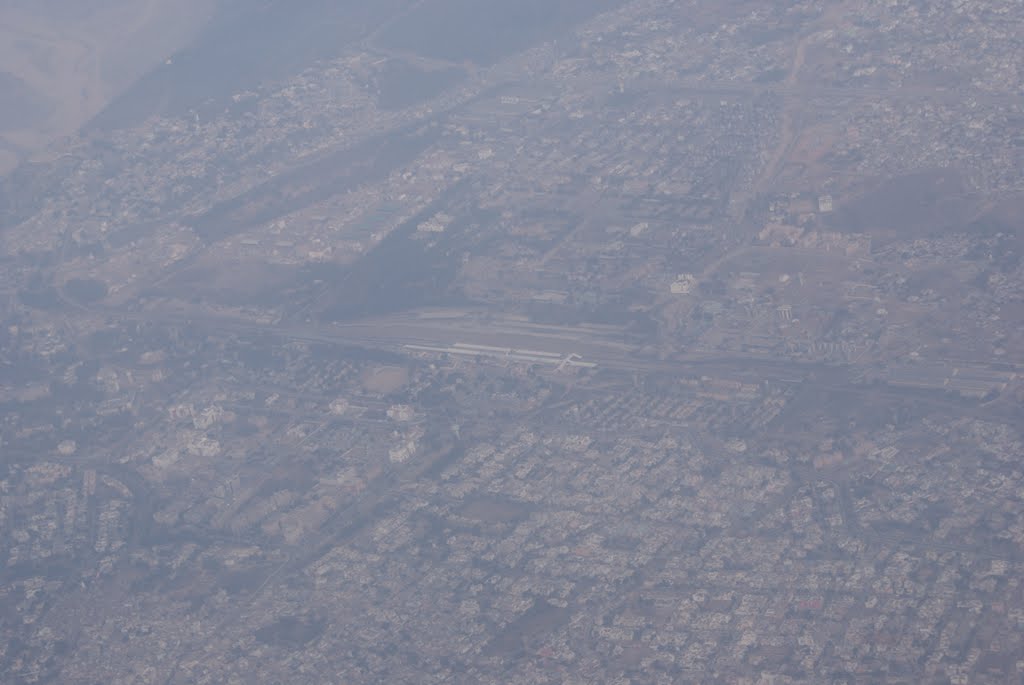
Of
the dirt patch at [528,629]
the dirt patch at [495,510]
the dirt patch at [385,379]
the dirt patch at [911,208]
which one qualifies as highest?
the dirt patch at [911,208]

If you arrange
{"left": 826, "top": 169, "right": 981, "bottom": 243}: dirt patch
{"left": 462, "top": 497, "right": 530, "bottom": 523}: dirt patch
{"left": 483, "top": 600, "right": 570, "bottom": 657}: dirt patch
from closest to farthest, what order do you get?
{"left": 483, "top": 600, "right": 570, "bottom": 657}: dirt patch < {"left": 462, "top": 497, "right": 530, "bottom": 523}: dirt patch < {"left": 826, "top": 169, "right": 981, "bottom": 243}: dirt patch

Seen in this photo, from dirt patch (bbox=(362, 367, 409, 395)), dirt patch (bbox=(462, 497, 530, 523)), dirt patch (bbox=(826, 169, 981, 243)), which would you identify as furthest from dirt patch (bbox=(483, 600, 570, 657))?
dirt patch (bbox=(826, 169, 981, 243))

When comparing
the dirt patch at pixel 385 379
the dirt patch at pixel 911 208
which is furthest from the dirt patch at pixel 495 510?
the dirt patch at pixel 911 208

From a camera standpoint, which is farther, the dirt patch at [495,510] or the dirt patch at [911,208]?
the dirt patch at [911,208]

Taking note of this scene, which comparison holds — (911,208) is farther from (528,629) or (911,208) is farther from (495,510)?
(528,629)

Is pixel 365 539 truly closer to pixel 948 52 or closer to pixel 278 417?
pixel 278 417

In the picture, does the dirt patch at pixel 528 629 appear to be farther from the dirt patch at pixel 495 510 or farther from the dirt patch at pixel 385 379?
the dirt patch at pixel 385 379

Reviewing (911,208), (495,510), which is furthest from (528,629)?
(911,208)

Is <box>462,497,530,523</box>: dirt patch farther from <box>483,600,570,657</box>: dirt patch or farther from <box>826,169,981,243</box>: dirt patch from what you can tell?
<box>826,169,981,243</box>: dirt patch

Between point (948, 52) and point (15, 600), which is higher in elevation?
point (948, 52)

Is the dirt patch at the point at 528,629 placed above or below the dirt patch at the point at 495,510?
below

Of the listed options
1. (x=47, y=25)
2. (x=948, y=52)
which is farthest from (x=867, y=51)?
(x=47, y=25)
